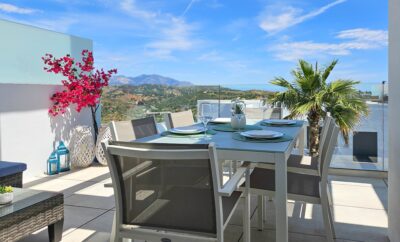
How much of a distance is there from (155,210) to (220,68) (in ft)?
45.8

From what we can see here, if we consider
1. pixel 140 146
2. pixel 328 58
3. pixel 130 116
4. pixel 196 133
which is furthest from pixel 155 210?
pixel 130 116

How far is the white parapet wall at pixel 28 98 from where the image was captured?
3.88 metres

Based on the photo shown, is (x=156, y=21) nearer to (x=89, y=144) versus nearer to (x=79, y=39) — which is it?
(x=79, y=39)

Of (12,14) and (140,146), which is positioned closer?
(140,146)

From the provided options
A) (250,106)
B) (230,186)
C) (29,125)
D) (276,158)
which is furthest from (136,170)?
(29,125)

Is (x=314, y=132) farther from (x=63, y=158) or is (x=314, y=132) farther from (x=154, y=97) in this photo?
(x=63, y=158)

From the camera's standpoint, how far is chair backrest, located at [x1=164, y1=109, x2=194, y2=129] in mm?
3232

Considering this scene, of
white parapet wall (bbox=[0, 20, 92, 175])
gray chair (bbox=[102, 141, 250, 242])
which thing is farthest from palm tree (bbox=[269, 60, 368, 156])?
white parapet wall (bbox=[0, 20, 92, 175])

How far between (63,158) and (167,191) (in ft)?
11.4

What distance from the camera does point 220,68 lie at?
49.6 ft

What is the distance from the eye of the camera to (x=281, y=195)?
180cm

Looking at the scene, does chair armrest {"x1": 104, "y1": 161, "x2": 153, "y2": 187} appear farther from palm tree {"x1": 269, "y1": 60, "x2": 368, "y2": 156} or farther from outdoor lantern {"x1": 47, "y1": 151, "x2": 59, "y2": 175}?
outdoor lantern {"x1": 47, "y1": 151, "x2": 59, "y2": 175}

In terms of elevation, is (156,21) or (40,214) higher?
(156,21)

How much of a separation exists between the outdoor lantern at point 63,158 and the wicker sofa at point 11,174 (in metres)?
1.69
